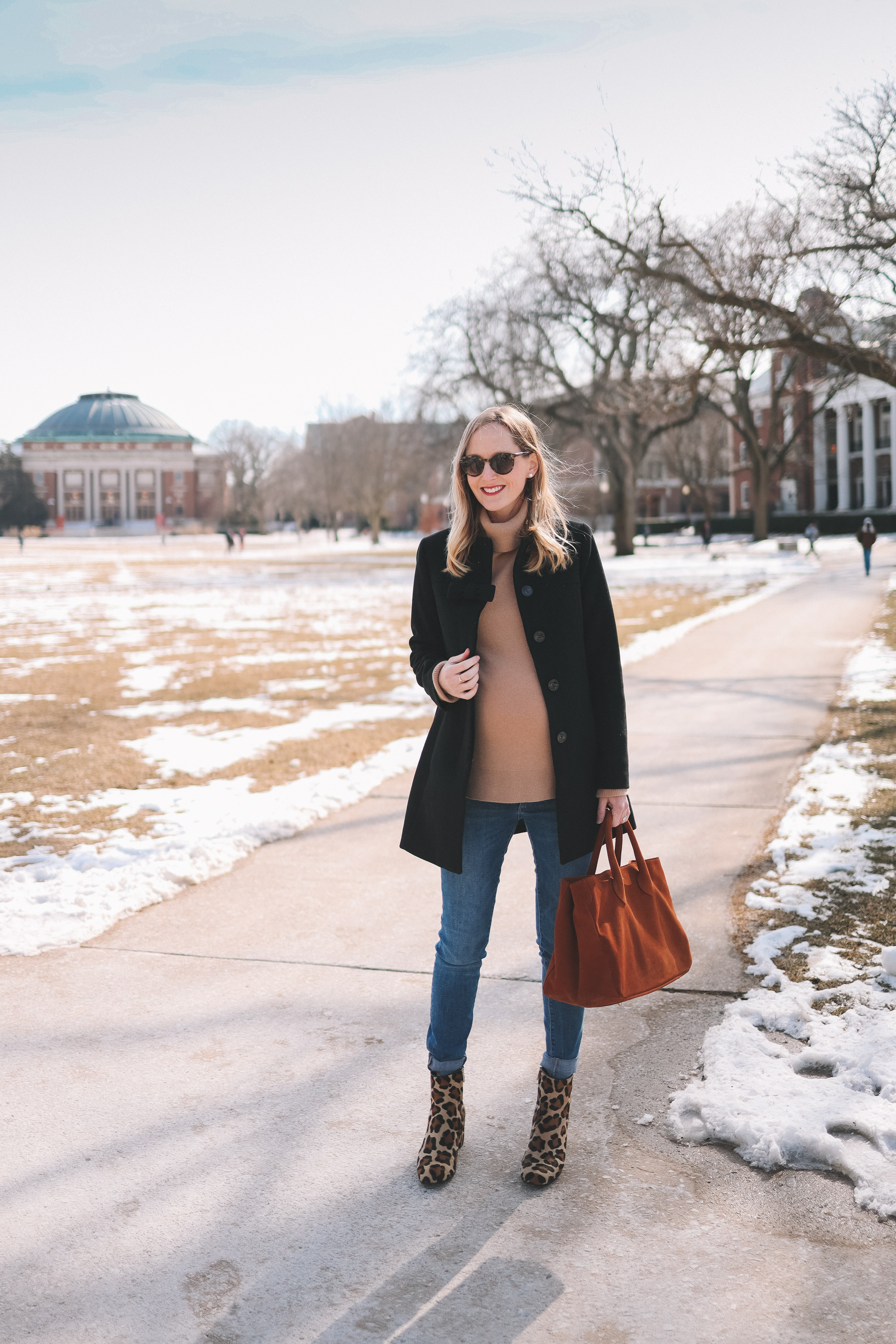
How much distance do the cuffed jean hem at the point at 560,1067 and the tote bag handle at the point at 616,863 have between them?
499 mm

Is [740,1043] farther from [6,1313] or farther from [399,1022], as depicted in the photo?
[6,1313]

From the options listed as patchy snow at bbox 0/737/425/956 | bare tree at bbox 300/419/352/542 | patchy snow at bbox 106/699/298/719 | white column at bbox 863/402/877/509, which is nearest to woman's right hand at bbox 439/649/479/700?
patchy snow at bbox 0/737/425/956

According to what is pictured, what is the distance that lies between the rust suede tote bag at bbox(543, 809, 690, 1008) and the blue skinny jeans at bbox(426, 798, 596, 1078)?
0.45 feet

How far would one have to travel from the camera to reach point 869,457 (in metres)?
71.9

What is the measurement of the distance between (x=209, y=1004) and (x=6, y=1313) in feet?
5.22

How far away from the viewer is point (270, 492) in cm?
9219

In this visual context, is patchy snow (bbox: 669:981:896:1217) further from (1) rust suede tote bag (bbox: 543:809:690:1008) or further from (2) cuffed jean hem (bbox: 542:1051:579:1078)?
(1) rust suede tote bag (bbox: 543:809:690:1008)

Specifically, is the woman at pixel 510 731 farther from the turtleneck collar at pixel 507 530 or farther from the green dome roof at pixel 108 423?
the green dome roof at pixel 108 423

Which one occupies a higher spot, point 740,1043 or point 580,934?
point 580,934

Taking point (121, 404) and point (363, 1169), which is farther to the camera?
point (121, 404)

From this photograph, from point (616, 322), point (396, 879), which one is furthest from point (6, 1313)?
point (616, 322)

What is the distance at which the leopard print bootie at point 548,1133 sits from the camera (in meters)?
2.75

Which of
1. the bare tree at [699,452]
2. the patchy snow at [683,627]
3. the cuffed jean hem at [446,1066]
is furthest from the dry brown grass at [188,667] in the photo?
the bare tree at [699,452]

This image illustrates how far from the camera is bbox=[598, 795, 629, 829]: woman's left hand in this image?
111 inches
